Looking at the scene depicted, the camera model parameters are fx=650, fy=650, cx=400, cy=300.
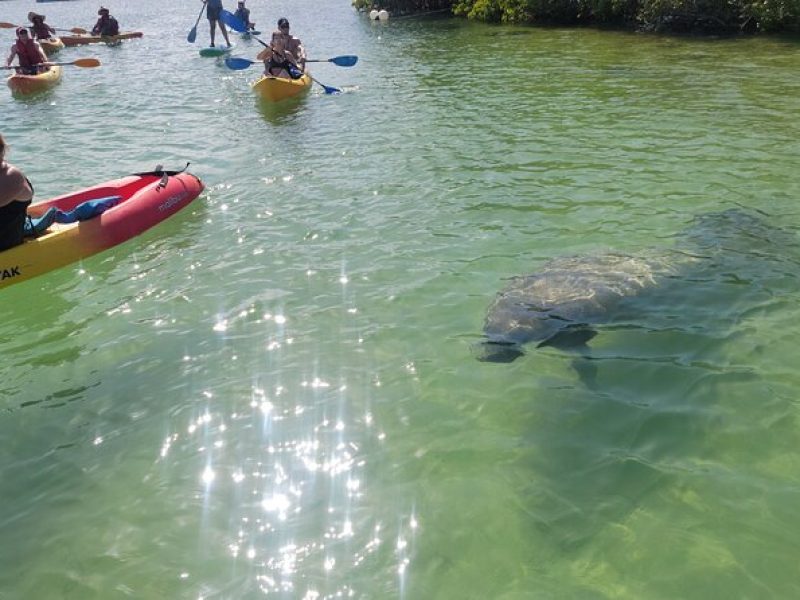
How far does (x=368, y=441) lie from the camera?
463cm

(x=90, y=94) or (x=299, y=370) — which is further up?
(x=90, y=94)

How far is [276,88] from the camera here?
50.4 ft

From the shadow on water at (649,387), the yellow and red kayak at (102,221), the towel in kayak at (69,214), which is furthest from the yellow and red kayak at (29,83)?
the shadow on water at (649,387)

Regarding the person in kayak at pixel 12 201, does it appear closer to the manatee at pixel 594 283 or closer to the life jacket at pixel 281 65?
the manatee at pixel 594 283

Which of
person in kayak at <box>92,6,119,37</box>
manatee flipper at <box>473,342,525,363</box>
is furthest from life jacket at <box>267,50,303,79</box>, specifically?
person in kayak at <box>92,6,119,37</box>

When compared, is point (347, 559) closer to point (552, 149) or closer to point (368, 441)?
point (368, 441)

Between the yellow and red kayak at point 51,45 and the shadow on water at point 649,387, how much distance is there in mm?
25287

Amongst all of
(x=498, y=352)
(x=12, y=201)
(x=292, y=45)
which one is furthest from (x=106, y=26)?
(x=498, y=352)

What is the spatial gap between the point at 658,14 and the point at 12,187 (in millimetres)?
21755

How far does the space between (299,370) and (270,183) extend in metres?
5.33

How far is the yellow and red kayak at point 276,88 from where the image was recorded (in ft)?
50.2

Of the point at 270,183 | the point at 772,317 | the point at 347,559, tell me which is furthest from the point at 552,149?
the point at 347,559

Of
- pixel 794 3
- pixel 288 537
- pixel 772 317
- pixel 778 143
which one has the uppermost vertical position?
pixel 794 3

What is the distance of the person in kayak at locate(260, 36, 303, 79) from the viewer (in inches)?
646
